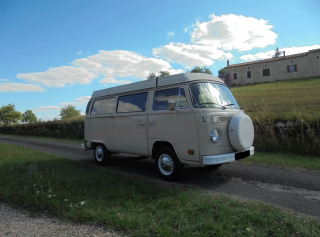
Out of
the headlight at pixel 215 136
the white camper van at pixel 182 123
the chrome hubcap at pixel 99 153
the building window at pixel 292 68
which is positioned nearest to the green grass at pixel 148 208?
the white camper van at pixel 182 123

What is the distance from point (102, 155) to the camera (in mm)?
8367

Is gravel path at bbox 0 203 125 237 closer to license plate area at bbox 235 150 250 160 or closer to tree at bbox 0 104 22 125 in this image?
license plate area at bbox 235 150 250 160

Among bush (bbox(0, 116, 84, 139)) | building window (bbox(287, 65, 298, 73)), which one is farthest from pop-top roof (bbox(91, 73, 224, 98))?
building window (bbox(287, 65, 298, 73))

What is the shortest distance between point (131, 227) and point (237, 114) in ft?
11.4

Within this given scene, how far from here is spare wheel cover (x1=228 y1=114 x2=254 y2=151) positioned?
5371 mm

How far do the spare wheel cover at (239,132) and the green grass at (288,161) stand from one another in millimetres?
2424

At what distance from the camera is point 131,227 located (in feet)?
11.7

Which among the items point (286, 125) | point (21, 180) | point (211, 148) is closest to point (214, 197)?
point (211, 148)

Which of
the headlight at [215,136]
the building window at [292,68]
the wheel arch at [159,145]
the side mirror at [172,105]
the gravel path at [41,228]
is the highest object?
the building window at [292,68]

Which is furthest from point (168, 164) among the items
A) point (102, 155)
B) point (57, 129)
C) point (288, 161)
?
point (57, 129)

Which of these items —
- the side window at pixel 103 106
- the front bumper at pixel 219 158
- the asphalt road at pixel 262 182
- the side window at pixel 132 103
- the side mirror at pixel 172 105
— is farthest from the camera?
the side window at pixel 103 106

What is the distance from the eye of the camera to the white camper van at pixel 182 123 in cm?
528

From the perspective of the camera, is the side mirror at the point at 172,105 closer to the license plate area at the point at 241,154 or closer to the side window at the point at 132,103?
the side window at the point at 132,103

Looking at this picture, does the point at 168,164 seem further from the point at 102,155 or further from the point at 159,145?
the point at 102,155
